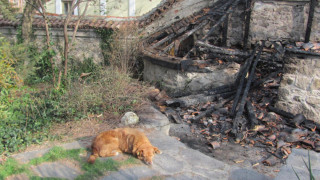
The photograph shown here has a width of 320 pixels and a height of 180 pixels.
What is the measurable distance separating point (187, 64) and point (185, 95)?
81 cm

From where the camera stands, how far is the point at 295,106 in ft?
20.5

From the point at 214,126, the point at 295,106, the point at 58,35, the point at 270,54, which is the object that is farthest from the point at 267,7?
the point at 58,35

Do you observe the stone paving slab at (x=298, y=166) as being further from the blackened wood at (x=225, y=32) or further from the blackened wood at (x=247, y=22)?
the blackened wood at (x=225, y=32)

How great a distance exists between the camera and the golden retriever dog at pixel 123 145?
14.0 ft

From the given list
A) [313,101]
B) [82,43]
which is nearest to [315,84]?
[313,101]

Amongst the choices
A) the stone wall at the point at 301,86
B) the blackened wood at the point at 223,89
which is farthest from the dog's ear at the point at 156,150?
the stone wall at the point at 301,86

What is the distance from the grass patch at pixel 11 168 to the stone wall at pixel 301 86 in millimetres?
5262

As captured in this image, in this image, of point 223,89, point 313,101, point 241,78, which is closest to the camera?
point 313,101

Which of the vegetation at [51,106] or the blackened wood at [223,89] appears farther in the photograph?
the blackened wood at [223,89]

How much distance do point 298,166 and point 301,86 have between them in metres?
2.28

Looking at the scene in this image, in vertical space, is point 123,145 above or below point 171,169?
above

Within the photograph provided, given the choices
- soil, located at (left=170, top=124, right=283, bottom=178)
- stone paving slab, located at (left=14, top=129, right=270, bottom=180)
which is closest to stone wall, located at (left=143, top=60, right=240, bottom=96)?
soil, located at (left=170, top=124, right=283, bottom=178)

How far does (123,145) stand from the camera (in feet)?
14.6

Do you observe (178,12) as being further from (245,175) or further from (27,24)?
(245,175)
